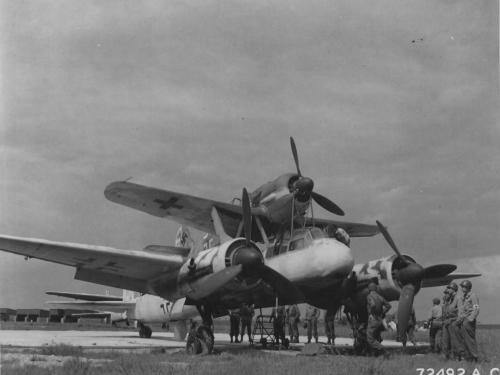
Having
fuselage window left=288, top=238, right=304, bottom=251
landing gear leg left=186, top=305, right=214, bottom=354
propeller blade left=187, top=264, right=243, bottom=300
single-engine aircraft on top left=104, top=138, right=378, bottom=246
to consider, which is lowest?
landing gear leg left=186, top=305, right=214, bottom=354

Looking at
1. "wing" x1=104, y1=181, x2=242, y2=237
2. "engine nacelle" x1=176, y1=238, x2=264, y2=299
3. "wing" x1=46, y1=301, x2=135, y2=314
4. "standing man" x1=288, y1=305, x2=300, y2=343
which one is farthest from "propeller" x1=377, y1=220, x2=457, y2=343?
"wing" x1=46, y1=301, x2=135, y2=314

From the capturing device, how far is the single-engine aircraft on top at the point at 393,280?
14.3 metres

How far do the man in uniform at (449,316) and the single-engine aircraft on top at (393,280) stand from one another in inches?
71.6

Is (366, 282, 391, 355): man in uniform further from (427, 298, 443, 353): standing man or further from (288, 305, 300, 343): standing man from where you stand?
(288, 305, 300, 343): standing man

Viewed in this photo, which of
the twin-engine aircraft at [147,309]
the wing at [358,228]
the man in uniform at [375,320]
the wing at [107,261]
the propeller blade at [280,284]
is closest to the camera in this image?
the man in uniform at [375,320]

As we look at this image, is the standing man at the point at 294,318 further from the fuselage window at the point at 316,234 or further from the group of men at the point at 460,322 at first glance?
the group of men at the point at 460,322

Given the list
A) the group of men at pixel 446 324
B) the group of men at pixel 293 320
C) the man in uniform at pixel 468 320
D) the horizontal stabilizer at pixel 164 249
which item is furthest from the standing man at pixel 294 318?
the man in uniform at pixel 468 320

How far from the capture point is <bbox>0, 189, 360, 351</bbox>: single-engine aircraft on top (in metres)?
12.8

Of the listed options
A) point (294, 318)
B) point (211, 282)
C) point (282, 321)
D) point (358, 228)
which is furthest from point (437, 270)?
point (294, 318)

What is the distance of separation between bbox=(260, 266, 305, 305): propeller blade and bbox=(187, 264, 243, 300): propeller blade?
794 mm

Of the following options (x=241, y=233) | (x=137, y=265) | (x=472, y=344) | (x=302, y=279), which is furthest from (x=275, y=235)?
(x=472, y=344)

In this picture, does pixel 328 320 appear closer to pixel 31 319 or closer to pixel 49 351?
pixel 49 351

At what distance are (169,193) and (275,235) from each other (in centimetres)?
357

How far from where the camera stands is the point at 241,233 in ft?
58.0
